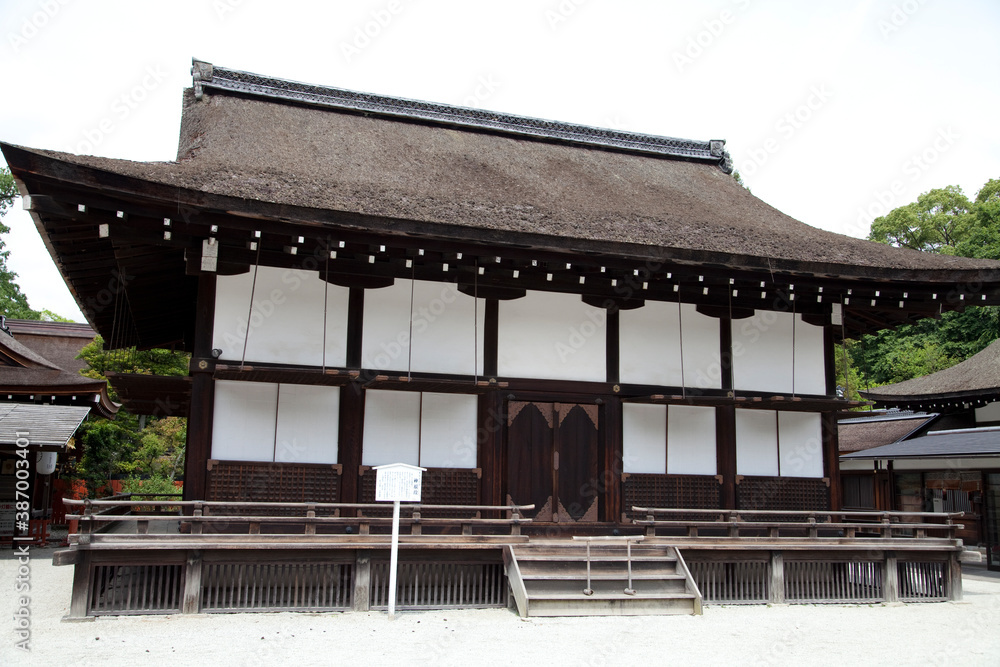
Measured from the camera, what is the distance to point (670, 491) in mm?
10930

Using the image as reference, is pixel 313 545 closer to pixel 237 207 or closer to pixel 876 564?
pixel 237 207

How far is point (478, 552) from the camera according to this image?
29.7 ft

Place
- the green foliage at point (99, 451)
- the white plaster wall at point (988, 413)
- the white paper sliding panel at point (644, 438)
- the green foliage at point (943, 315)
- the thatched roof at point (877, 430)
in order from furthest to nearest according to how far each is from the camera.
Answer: the green foliage at point (943, 315) → the green foliage at point (99, 451) → the thatched roof at point (877, 430) → the white plaster wall at point (988, 413) → the white paper sliding panel at point (644, 438)

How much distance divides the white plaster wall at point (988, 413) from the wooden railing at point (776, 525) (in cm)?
681

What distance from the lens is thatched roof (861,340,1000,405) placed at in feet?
55.1

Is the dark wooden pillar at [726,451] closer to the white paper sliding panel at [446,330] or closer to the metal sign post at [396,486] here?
the white paper sliding panel at [446,330]

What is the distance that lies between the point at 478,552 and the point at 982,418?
14.7 meters

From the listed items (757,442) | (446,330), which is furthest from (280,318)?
(757,442)

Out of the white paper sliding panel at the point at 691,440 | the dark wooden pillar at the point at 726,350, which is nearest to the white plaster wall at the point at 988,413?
the dark wooden pillar at the point at 726,350

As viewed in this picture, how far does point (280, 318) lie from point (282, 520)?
2.72 metres

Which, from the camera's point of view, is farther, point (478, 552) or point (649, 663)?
point (478, 552)

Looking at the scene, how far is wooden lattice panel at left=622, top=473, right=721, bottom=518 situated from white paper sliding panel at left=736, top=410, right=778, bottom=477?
2.20ft

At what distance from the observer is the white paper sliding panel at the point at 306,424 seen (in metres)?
9.45

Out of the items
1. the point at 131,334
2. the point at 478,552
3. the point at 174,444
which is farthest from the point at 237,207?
the point at 174,444
